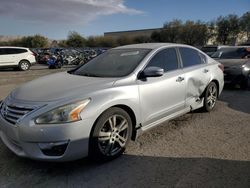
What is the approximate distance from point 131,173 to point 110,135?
1.87 feet

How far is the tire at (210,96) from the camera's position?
551cm

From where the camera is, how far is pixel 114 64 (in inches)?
169

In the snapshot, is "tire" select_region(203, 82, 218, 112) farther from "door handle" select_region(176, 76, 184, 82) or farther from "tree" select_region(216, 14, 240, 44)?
"tree" select_region(216, 14, 240, 44)

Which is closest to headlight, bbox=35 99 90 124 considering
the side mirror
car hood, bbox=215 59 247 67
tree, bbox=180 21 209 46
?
the side mirror

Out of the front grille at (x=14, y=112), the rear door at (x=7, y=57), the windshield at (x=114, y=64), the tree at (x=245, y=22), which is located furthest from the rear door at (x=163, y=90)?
the tree at (x=245, y=22)

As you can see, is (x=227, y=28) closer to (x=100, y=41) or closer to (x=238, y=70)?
(x=100, y=41)

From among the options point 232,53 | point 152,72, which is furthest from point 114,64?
point 232,53

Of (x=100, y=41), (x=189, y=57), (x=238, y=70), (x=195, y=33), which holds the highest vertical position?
(x=100, y=41)

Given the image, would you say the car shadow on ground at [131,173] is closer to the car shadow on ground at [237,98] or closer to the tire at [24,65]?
the car shadow on ground at [237,98]

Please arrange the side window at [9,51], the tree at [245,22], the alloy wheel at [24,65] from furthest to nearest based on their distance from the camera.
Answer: the tree at [245,22]
the alloy wheel at [24,65]
the side window at [9,51]

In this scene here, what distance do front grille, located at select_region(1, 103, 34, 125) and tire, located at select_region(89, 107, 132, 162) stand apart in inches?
32.8

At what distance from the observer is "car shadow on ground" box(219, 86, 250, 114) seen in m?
6.24

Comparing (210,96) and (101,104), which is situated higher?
(101,104)

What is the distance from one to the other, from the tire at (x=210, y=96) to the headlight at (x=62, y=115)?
3283 mm
